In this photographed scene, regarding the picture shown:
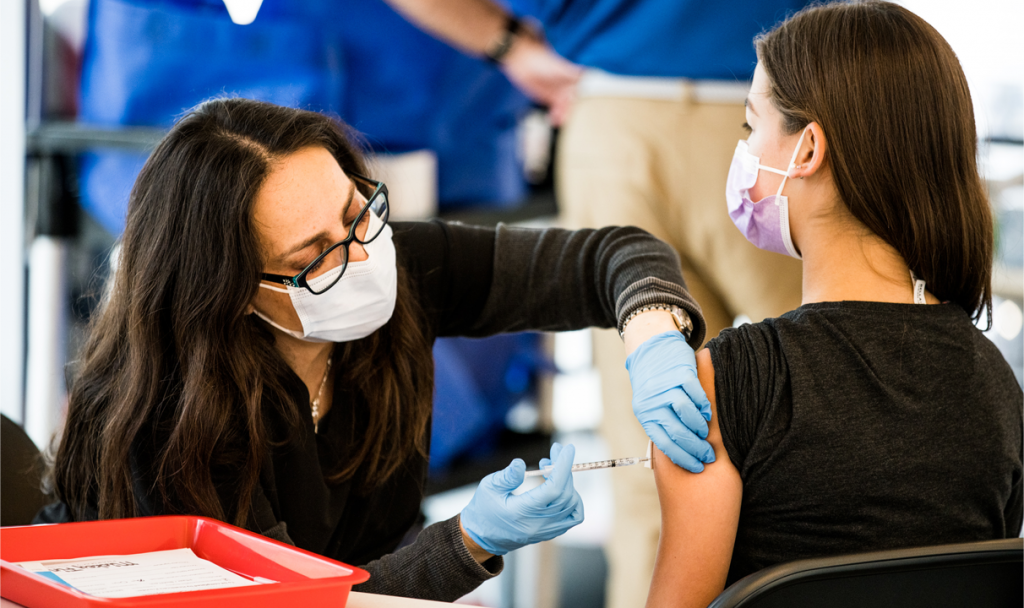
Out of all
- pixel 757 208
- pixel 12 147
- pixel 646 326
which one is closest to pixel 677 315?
pixel 646 326

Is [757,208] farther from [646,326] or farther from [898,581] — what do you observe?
[898,581]

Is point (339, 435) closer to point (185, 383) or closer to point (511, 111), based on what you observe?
point (185, 383)

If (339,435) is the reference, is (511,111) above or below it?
above

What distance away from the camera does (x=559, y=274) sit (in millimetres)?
1418

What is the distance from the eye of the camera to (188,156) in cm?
117

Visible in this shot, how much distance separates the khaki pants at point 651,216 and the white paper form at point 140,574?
1.11 m

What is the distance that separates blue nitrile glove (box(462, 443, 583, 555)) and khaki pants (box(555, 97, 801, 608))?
2.65 ft

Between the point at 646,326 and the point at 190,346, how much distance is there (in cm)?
61

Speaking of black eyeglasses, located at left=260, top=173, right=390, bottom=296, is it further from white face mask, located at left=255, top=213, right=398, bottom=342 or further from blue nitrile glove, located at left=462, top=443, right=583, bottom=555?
blue nitrile glove, located at left=462, top=443, right=583, bottom=555

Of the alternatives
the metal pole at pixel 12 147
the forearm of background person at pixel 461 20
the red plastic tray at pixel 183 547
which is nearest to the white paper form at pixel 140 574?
the red plastic tray at pixel 183 547

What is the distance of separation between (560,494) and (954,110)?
2.07 ft

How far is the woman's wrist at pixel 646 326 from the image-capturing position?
1.19 meters

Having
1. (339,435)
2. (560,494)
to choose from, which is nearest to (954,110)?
(560,494)

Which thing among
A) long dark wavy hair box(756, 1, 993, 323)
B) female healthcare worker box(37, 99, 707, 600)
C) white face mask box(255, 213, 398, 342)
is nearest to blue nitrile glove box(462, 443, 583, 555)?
female healthcare worker box(37, 99, 707, 600)
